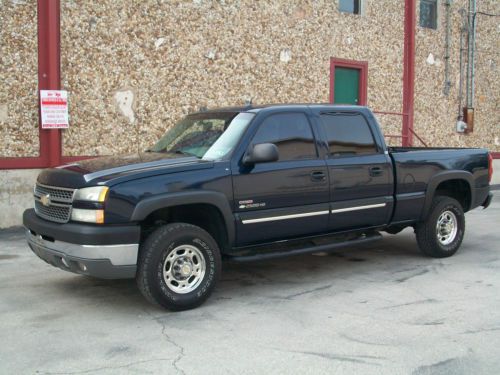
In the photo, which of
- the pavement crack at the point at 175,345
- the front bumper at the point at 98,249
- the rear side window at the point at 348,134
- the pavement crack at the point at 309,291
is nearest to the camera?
the pavement crack at the point at 175,345

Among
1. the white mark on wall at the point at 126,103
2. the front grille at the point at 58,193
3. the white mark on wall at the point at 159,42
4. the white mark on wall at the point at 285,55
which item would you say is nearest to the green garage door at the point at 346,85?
the white mark on wall at the point at 285,55

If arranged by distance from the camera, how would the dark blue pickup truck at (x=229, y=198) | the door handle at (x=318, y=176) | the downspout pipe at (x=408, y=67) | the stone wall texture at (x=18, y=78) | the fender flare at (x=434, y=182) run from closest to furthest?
the dark blue pickup truck at (x=229, y=198) → the door handle at (x=318, y=176) → the fender flare at (x=434, y=182) → the stone wall texture at (x=18, y=78) → the downspout pipe at (x=408, y=67)

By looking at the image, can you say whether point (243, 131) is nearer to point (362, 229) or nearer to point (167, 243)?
point (167, 243)

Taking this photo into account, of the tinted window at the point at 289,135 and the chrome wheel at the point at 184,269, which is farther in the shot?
the tinted window at the point at 289,135

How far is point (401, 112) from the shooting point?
15.6m

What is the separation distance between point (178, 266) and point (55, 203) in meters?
1.29

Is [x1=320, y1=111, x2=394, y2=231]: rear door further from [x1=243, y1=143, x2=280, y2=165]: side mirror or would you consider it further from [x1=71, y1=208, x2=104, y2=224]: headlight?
[x1=71, y1=208, x2=104, y2=224]: headlight

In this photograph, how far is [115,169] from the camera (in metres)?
5.25

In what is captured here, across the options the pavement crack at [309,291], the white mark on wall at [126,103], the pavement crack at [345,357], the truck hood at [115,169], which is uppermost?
the white mark on wall at [126,103]

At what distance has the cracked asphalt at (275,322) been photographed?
4.13m

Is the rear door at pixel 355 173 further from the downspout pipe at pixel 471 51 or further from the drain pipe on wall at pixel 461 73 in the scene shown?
the downspout pipe at pixel 471 51

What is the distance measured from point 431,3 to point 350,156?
11903 millimetres

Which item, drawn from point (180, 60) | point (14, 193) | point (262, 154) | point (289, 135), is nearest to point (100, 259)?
point (262, 154)

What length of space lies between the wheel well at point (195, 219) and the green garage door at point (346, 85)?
358 inches
